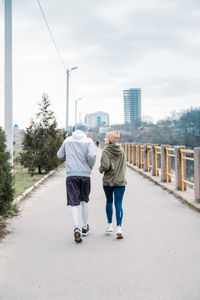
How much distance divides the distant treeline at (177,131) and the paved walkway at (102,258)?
6621 cm

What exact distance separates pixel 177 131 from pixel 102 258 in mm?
76987

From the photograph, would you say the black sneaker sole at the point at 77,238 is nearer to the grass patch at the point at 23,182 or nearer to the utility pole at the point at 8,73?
the grass patch at the point at 23,182

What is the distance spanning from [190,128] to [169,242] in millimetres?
75948

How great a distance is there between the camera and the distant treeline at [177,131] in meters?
75.3

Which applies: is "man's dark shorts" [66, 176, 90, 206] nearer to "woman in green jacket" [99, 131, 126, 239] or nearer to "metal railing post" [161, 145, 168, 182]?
"woman in green jacket" [99, 131, 126, 239]

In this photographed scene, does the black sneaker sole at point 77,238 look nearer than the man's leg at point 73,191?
Yes

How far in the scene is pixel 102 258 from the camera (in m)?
5.00

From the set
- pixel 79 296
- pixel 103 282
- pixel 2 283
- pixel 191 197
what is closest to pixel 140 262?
pixel 103 282

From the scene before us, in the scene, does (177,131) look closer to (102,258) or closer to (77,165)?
(77,165)

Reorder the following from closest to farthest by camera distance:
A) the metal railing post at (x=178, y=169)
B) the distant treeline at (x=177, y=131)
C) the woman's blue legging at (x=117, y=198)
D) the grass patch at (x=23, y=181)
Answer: the woman's blue legging at (x=117, y=198) < the metal railing post at (x=178, y=169) < the grass patch at (x=23, y=181) < the distant treeline at (x=177, y=131)

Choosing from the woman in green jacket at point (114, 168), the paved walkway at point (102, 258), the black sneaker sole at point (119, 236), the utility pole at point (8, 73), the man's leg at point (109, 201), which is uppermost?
the utility pole at point (8, 73)

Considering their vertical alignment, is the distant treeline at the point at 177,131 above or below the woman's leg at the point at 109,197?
above

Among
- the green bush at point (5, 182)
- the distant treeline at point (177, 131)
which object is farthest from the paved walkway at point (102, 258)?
the distant treeline at point (177, 131)

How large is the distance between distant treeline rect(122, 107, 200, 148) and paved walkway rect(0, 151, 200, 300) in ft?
217
